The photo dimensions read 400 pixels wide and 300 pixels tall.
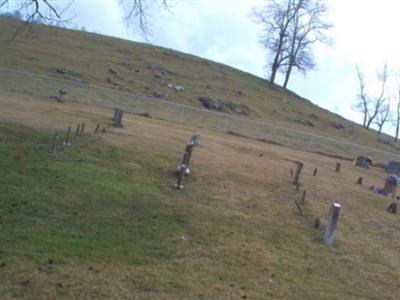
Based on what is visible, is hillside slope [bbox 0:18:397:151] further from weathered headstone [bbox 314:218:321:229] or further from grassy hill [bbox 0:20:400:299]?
weathered headstone [bbox 314:218:321:229]

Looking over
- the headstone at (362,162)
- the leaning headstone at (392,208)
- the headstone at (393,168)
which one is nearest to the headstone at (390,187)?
the leaning headstone at (392,208)

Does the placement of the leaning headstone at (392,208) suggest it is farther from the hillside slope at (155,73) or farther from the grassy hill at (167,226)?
the hillside slope at (155,73)

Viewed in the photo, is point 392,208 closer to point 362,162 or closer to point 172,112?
point 362,162

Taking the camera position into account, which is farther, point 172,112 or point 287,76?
point 287,76

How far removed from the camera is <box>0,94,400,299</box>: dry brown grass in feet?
28.5

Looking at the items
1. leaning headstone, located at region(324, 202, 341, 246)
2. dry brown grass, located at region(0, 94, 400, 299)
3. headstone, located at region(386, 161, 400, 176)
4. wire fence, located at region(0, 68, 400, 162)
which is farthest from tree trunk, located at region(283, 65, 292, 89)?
leaning headstone, located at region(324, 202, 341, 246)

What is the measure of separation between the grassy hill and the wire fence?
15846mm

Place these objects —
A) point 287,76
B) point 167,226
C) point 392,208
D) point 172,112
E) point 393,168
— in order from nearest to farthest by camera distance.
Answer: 1. point 167,226
2. point 392,208
3. point 393,168
4. point 172,112
5. point 287,76

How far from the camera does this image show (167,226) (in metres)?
11.8

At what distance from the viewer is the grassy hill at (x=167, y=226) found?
8.86 m

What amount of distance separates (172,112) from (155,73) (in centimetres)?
1936

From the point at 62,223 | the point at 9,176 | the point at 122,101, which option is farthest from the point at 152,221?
the point at 122,101

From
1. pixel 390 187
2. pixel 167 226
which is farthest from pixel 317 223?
pixel 390 187

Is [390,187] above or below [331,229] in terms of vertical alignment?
above
